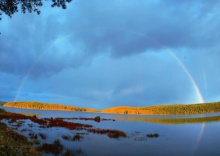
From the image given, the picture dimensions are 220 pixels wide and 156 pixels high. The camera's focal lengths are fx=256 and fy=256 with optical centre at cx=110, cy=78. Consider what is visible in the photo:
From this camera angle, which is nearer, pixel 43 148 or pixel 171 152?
pixel 43 148

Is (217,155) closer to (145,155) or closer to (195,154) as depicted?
(195,154)

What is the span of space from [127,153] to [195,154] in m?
9.09

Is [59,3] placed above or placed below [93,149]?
above

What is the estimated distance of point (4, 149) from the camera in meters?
17.8

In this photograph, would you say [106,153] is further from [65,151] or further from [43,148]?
[43,148]

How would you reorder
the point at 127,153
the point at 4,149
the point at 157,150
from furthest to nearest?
the point at 157,150 → the point at 127,153 → the point at 4,149

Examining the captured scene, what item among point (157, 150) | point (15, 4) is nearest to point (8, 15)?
point (15, 4)

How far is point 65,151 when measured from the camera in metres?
31.3

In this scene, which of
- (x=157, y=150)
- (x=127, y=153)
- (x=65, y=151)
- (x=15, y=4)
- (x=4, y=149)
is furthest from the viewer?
(x=157, y=150)

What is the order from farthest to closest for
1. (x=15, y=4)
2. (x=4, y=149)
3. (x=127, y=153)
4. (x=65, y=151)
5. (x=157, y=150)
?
(x=157, y=150) → (x=127, y=153) → (x=65, y=151) → (x=15, y=4) → (x=4, y=149)

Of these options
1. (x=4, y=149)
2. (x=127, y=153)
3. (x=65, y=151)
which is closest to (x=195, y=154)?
(x=127, y=153)

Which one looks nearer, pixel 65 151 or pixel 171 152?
pixel 65 151

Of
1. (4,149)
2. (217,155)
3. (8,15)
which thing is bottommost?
(217,155)

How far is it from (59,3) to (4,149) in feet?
43.3
